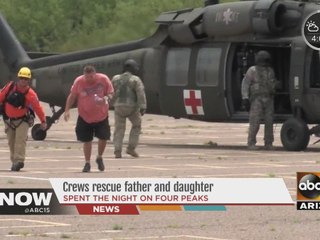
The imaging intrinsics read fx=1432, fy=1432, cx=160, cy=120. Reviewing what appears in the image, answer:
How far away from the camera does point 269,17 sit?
1096 inches

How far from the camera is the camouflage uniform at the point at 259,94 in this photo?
27797 millimetres

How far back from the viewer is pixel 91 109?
882 inches

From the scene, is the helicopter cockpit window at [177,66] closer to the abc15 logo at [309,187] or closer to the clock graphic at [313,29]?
the clock graphic at [313,29]

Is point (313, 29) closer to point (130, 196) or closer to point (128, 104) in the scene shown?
point (128, 104)

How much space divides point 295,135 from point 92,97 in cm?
641

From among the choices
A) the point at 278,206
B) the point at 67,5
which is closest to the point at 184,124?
the point at 278,206

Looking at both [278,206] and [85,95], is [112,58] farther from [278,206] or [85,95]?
[278,206]

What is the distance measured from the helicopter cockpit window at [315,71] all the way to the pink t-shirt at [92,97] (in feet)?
19.9

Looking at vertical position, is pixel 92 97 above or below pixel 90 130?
above

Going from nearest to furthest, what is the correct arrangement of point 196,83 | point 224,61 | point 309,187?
point 309,187 → point 224,61 → point 196,83

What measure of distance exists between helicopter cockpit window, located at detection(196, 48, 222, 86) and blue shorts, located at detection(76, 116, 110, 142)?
668cm

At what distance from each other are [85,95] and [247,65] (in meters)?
7.37

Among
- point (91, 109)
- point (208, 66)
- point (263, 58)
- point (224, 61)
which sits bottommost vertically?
point (208, 66)

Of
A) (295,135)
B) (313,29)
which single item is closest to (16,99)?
(313,29)
